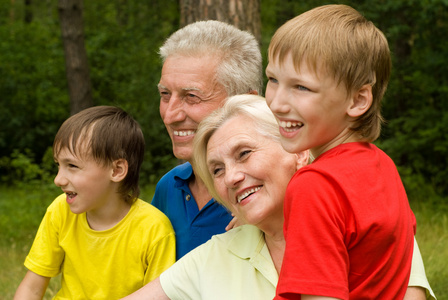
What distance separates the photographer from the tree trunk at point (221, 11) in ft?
16.1

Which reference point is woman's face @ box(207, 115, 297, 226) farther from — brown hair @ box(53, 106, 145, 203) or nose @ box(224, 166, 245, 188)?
brown hair @ box(53, 106, 145, 203)

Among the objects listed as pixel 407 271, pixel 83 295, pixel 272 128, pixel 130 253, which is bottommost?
pixel 83 295

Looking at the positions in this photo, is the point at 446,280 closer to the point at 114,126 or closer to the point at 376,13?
the point at 114,126

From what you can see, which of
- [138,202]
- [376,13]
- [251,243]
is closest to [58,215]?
[138,202]

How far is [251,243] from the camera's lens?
94.7 inches

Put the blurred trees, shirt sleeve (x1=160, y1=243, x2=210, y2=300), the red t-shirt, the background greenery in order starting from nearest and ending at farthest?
the red t-shirt → shirt sleeve (x1=160, y1=243, x2=210, y2=300) → the background greenery → the blurred trees

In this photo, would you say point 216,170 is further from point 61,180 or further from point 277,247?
point 61,180

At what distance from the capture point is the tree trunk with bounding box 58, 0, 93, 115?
1017 cm

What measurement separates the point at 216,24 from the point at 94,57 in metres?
12.1

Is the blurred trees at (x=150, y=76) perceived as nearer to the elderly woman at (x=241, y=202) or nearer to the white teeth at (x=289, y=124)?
the elderly woman at (x=241, y=202)

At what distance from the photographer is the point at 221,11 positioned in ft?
16.1

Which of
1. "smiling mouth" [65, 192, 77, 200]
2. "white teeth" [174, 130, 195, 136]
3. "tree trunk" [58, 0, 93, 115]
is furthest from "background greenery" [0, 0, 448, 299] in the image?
"smiling mouth" [65, 192, 77, 200]

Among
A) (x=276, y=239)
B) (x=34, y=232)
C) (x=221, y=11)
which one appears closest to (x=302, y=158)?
(x=276, y=239)

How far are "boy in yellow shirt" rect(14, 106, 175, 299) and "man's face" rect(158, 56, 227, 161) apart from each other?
0.27 metres
